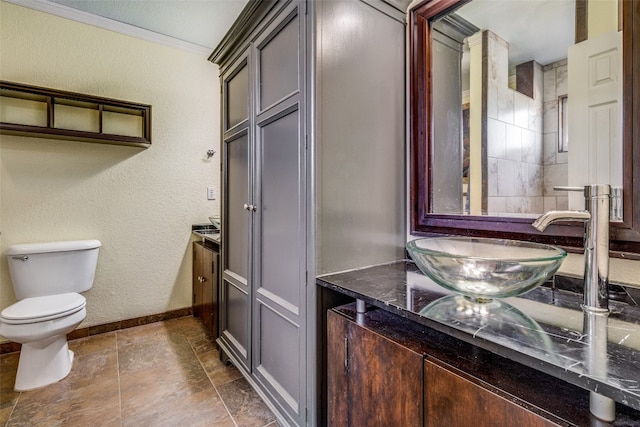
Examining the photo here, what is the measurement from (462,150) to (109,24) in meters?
2.69

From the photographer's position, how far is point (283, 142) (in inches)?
50.4

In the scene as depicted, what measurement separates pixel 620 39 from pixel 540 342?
2.89 feet

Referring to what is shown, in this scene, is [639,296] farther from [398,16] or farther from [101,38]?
[101,38]

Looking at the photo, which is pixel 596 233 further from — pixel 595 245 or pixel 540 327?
pixel 540 327

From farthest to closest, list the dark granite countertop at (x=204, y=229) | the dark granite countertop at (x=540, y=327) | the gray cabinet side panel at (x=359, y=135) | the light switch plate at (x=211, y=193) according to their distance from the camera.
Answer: the light switch plate at (x=211, y=193)
the dark granite countertop at (x=204, y=229)
the gray cabinet side panel at (x=359, y=135)
the dark granite countertop at (x=540, y=327)

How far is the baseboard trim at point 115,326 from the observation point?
2.00 metres

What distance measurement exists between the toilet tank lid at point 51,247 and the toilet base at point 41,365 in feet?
1.84

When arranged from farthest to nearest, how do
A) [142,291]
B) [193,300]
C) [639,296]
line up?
1. [193,300]
2. [142,291]
3. [639,296]

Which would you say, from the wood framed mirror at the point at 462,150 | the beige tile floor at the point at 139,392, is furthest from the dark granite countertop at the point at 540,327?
the beige tile floor at the point at 139,392

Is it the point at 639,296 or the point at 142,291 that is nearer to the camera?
the point at 639,296

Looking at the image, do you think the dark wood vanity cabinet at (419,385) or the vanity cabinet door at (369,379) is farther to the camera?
the vanity cabinet door at (369,379)

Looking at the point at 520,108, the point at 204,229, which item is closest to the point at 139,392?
the point at 204,229

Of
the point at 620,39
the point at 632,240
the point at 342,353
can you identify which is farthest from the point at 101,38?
the point at 632,240

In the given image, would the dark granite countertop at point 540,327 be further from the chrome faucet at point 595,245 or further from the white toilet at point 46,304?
the white toilet at point 46,304
